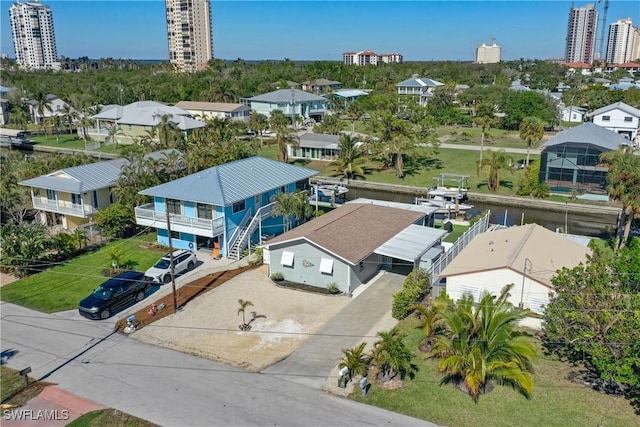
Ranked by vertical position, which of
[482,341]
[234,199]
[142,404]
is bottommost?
[142,404]

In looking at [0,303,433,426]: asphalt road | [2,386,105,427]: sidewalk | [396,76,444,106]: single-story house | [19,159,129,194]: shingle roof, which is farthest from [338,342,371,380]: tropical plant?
[396,76,444,106]: single-story house

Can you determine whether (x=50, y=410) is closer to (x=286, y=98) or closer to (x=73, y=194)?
(x=73, y=194)

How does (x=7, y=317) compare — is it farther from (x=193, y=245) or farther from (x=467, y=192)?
(x=467, y=192)

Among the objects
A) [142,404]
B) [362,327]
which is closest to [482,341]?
[362,327]

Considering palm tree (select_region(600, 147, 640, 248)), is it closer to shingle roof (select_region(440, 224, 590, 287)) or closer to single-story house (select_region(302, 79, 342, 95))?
shingle roof (select_region(440, 224, 590, 287))

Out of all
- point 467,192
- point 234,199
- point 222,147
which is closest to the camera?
point 234,199

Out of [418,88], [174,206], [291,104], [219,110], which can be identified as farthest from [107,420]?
[418,88]
